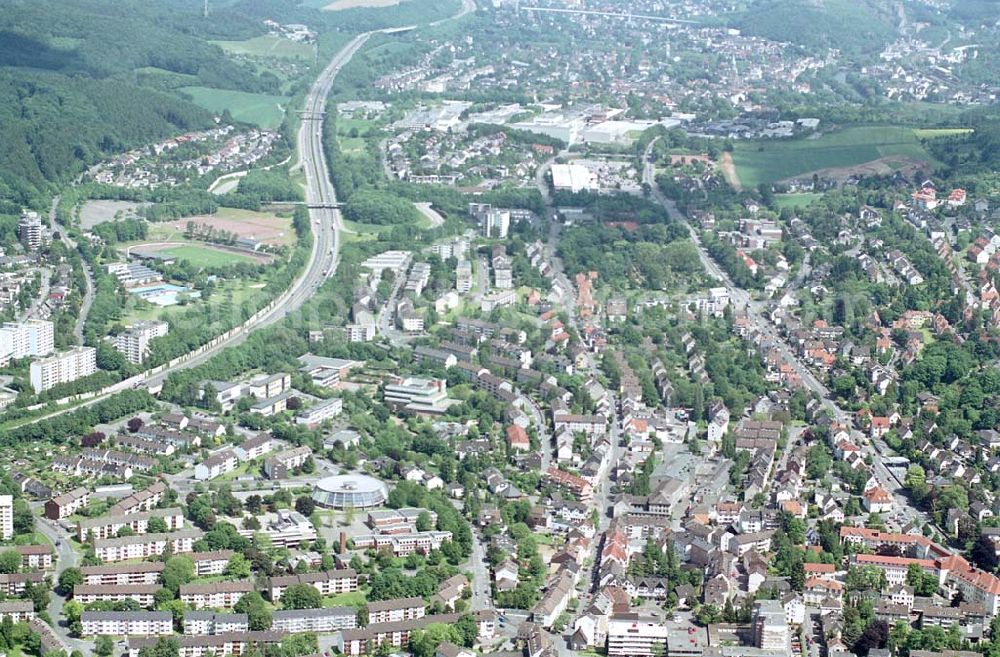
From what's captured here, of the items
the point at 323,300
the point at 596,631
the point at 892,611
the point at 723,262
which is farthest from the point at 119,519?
the point at 723,262

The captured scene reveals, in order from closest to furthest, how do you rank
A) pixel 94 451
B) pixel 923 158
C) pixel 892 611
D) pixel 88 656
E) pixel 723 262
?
pixel 88 656
pixel 892 611
pixel 94 451
pixel 723 262
pixel 923 158

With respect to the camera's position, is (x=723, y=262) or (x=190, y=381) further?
(x=723, y=262)

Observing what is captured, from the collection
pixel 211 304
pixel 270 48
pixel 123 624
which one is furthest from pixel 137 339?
pixel 270 48

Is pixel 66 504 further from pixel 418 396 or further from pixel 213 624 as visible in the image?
pixel 418 396

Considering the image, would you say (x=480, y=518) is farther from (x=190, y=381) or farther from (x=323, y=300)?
(x=323, y=300)

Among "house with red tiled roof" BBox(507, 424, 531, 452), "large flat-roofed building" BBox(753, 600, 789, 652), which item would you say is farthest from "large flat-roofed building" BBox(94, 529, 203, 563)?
"large flat-roofed building" BBox(753, 600, 789, 652)

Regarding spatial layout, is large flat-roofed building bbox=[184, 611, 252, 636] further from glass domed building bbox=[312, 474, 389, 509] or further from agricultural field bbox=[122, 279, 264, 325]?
agricultural field bbox=[122, 279, 264, 325]
